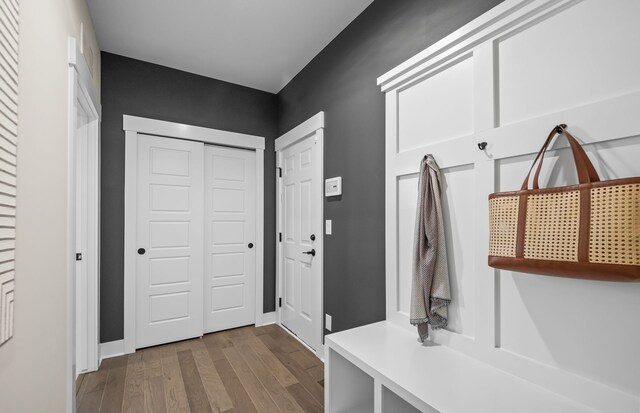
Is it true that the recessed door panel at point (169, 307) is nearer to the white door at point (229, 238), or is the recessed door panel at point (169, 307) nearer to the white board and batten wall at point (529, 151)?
the white door at point (229, 238)

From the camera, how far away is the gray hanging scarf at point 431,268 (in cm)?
147

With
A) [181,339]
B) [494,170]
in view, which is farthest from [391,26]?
[181,339]

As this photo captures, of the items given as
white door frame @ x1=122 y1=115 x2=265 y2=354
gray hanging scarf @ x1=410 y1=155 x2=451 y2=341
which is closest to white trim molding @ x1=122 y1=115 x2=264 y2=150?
white door frame @ x1=122 y1=115 x2=265 y2=354

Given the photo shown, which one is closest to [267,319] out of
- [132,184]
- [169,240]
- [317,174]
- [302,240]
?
[302,240]

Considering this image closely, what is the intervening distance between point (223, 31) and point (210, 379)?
2791 mm

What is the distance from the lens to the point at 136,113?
2824 millimetres

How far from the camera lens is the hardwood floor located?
6.41 ft

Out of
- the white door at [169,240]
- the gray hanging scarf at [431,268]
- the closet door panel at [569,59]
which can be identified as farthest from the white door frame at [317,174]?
the closet door panel at [569,59]

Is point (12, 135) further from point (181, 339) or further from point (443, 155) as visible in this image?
point (181, 339)

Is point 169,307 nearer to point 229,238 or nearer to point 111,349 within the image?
point 111,349

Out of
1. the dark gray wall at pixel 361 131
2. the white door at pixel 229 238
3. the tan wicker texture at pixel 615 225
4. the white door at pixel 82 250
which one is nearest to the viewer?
the tan wicker texture at pixel 615 225

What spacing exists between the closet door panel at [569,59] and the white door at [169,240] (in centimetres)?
279

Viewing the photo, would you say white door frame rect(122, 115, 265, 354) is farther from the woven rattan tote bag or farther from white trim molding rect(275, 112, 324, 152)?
the woven rattan tote bag

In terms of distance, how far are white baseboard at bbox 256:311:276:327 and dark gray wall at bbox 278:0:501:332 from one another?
1.17 meters
